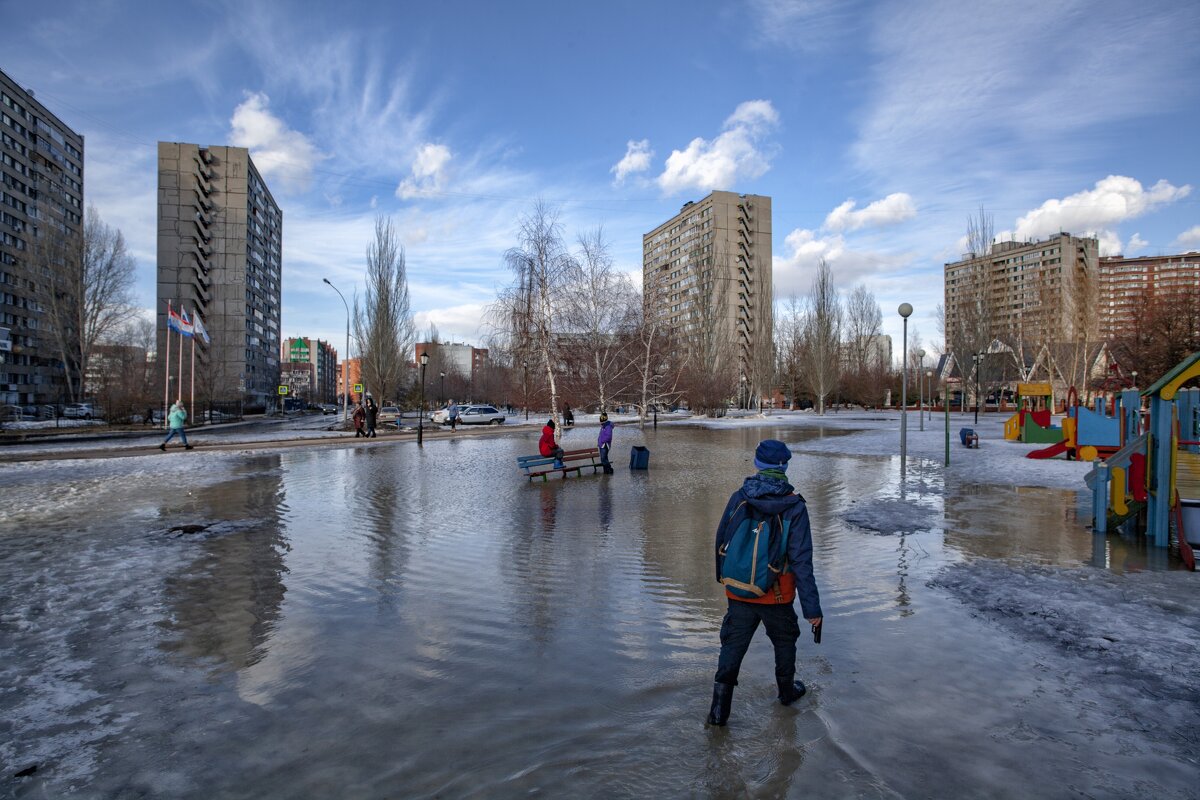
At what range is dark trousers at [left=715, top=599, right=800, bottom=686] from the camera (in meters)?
3.60

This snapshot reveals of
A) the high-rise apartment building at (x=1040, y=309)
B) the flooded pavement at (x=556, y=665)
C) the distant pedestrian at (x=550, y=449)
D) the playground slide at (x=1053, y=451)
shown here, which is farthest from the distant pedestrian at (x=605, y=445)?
the high-rise apartment building at (x=1040, y=309)

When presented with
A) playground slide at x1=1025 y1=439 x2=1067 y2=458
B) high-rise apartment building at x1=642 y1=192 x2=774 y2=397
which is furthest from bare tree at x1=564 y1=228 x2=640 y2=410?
playground slide at x1=1025 y1=439 x2=1067 y2=458

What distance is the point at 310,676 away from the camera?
426 centimetres

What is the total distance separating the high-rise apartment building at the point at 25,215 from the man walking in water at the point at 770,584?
265ft

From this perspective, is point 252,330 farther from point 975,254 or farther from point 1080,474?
point 1080,474

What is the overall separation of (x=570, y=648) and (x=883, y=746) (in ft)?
7.11

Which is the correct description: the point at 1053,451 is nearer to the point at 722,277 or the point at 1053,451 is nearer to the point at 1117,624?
the point at 1117,624

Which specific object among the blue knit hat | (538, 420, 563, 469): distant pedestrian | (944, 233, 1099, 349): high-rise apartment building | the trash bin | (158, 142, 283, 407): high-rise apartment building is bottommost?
the trash bin

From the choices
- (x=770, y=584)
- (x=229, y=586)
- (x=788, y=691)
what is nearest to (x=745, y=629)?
(x=770, y=584)

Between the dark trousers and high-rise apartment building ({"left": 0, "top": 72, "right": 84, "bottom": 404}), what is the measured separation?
3181 inches

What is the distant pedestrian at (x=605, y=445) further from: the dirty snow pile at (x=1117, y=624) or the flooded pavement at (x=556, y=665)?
the dirty snow pile at (x=1117, y=624)

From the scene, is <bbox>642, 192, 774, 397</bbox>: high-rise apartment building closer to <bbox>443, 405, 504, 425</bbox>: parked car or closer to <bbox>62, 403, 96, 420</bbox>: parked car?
<bbox>443, 405, 504, 425</bbox>: parked car

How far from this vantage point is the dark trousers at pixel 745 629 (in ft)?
11.8

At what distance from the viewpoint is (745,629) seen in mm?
3637
